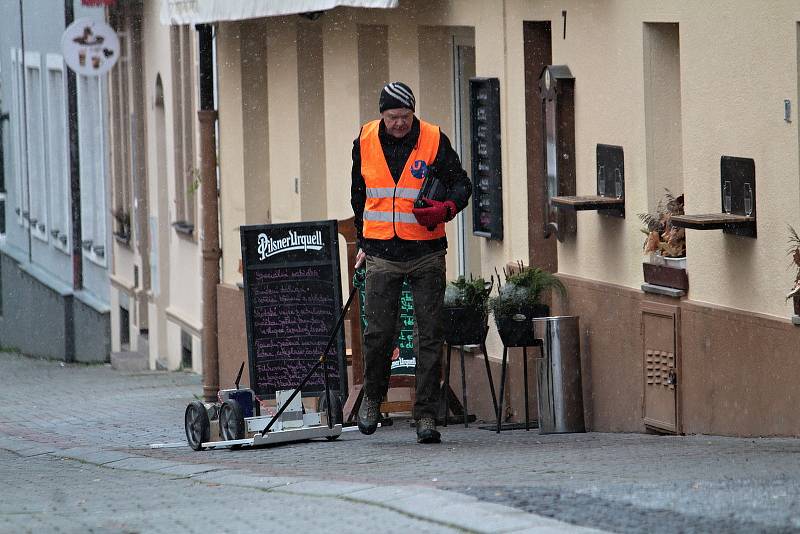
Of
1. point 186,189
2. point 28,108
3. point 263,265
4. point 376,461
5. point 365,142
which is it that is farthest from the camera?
point 28,108

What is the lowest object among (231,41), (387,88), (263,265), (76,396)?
(76,396)

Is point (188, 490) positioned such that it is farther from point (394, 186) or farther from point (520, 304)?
point (520, 304)

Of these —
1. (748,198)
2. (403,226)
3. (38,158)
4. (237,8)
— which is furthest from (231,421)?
(38,158)

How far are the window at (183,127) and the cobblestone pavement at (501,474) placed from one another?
6888 millimetres

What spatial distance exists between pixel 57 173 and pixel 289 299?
19.7 metres

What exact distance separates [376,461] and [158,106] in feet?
44.8

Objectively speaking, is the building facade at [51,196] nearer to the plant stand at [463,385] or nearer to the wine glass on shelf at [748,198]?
the plant stand at [463,385]

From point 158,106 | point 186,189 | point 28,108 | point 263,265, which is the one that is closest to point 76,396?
point 186,189

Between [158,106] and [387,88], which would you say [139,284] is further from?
[387,88]

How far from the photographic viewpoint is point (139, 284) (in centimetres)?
2416

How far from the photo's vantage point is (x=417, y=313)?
405 inches

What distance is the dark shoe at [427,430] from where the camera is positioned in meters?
10.4

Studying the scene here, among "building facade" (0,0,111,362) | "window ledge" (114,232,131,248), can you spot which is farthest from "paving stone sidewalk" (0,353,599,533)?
"building facade" (0,0,111,362)

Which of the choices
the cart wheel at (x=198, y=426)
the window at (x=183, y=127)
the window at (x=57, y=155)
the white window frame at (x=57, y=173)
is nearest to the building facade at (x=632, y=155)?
the cart wheel at (x=198, y=426)
